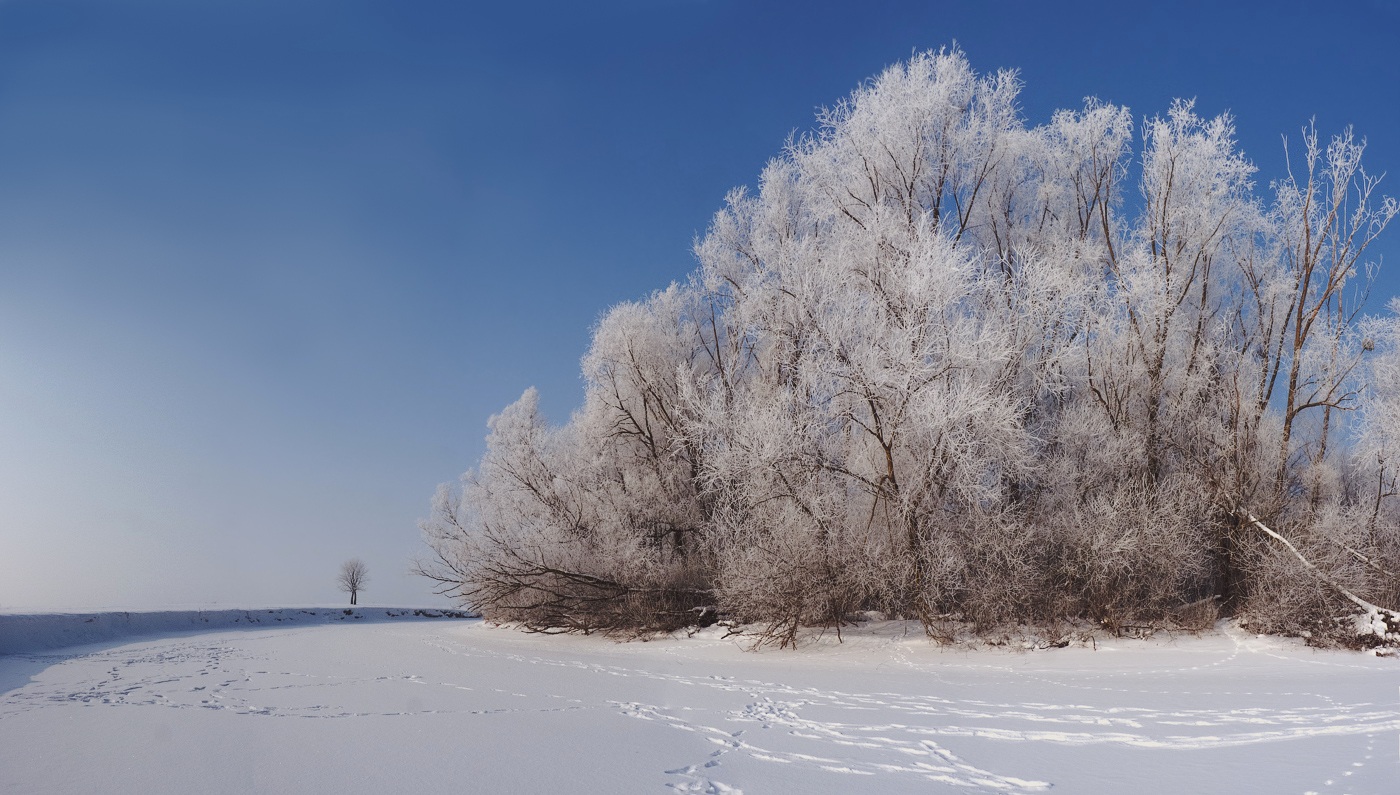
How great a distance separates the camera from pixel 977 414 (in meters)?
11.2

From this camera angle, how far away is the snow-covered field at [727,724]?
14.0 feet

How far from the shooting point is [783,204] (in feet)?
59.9

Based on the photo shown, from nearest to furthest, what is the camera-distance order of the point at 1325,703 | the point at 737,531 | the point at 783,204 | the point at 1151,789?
the point at 1151,789 < the point at 1325,703 < the point at 737,531 < the point at 783,204

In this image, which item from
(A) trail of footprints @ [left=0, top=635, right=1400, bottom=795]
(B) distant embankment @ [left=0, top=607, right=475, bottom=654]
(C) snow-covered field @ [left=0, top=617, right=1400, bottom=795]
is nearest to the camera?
(C) snow-covered field @ [left=0, top=617, right=1400, bottom=795]

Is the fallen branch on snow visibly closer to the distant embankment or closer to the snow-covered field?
the snow-covered field

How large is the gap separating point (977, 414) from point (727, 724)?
6.74m

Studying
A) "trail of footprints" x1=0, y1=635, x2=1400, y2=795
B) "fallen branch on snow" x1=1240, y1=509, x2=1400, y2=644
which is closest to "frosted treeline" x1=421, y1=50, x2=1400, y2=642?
"fallen branch on snow" x1=1240, y1=509, x2=1400, y2=644

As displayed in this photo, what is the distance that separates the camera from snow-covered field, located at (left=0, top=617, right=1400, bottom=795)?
14.0 feet

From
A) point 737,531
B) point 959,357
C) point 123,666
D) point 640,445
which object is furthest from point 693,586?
point 123,666

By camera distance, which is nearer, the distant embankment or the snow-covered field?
the snow-covered field

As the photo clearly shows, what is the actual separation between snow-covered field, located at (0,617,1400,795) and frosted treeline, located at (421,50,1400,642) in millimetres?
1583

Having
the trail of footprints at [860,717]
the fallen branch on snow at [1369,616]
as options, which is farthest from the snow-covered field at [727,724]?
the fallen branch on snow at [1369,616]

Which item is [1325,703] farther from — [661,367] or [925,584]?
[661,367]

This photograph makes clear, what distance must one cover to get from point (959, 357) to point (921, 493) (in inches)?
81.8
